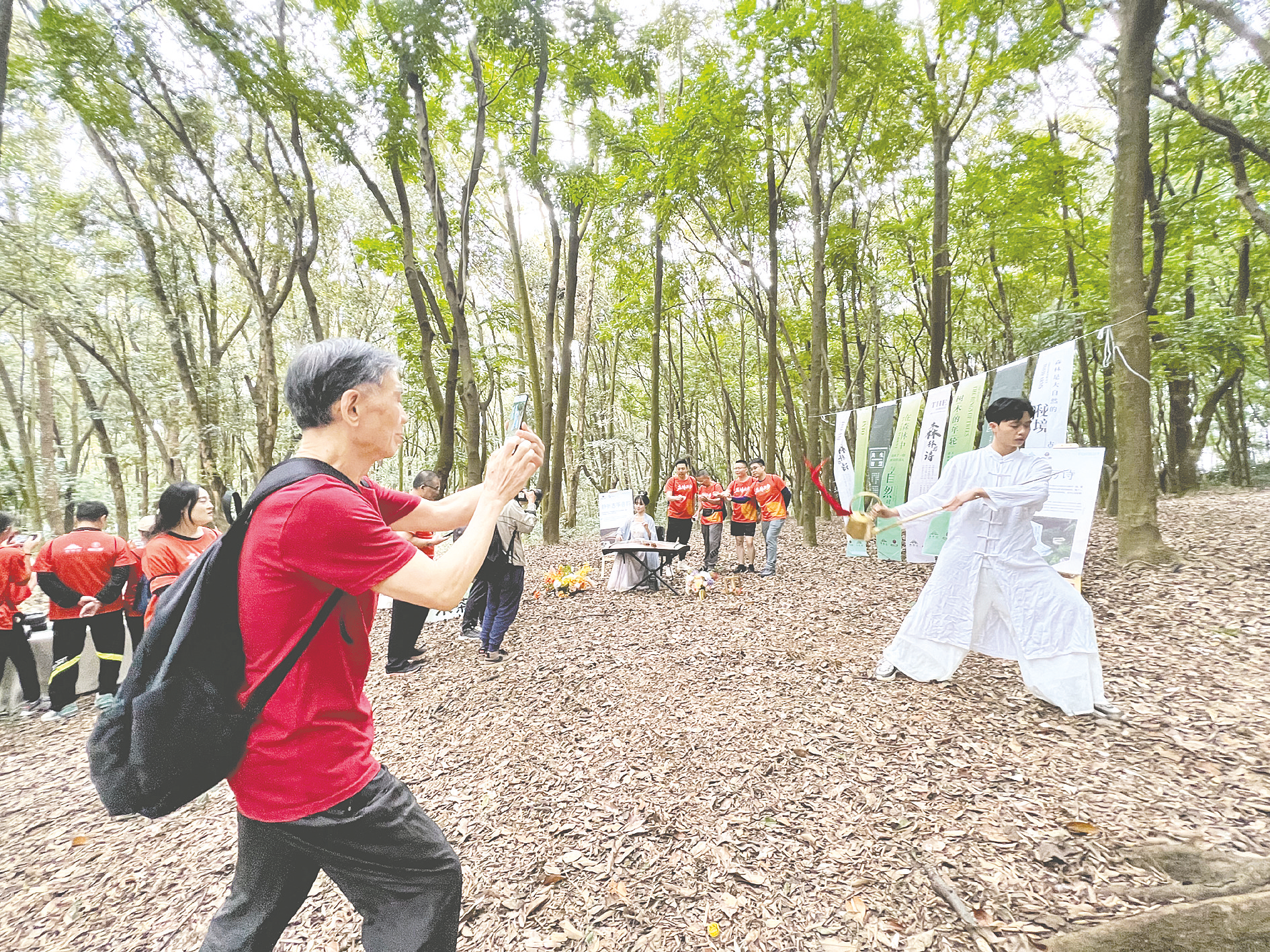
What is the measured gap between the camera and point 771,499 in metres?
8.49

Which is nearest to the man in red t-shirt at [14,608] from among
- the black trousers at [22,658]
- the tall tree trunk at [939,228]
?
the black trousers at [22,658]

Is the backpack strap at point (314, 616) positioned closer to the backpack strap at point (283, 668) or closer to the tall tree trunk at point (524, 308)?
the backpack strap at point (283, 668)

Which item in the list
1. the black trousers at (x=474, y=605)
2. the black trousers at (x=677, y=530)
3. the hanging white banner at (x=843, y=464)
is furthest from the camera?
the black trousers at (x=677, y=530)

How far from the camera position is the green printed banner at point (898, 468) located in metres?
7.64

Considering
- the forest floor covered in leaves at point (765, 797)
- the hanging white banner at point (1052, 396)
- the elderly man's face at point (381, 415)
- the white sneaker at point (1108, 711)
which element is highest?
the hanging white banner at point (1052, 396)

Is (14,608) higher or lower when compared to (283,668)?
lower

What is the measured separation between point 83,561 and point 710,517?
773 cm

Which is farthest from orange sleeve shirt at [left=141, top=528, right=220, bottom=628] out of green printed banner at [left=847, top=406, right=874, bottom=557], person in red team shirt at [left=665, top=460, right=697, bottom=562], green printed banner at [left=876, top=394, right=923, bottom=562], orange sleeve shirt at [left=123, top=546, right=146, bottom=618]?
green printed banner at [left=847, top=406, right=874, bottom=557]

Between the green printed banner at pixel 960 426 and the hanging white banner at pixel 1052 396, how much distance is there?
2.58 feet

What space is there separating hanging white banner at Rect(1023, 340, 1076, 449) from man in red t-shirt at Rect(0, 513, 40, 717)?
963 cm

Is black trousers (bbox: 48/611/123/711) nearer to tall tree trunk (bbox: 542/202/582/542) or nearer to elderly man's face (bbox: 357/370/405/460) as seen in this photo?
elderly man's face (bbox: 357/370/405/460)

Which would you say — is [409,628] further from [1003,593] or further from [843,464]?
[843,464]

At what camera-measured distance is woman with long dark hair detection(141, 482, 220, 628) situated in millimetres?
3793

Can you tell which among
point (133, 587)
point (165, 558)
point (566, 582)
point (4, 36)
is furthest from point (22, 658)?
point (566, 582)
